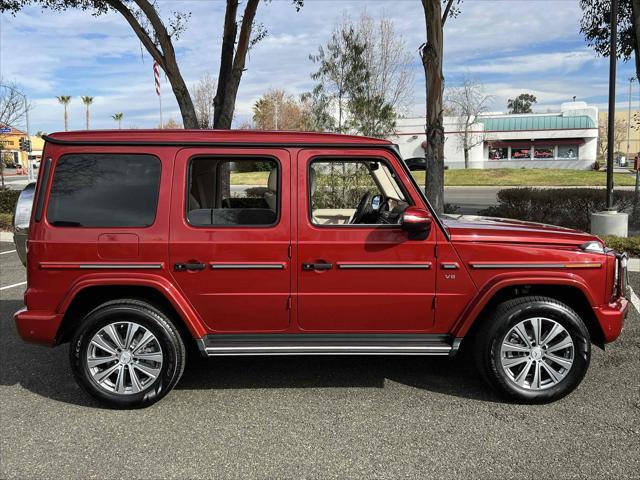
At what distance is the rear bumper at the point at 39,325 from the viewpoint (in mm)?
3867

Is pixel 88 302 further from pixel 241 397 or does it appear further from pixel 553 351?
pixel 553 351

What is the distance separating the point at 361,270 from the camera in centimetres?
384

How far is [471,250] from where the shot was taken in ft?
12.6

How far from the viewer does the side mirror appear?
145 inches

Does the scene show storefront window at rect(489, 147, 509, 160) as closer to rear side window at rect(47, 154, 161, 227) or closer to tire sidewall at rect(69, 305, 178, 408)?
rear side window at rect(47, 154, 161, 227)

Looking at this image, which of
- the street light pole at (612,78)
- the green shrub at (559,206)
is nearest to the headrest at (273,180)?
the street light pole at (612,78)

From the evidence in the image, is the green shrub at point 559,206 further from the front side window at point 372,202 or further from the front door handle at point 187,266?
the front door handle at point 187,266

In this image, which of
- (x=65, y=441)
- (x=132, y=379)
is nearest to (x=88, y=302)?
(x=132, y=379)

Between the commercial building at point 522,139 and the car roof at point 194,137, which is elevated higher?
the commercial building at point 522,139

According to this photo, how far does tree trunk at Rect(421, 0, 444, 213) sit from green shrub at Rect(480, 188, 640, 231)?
10.4ft

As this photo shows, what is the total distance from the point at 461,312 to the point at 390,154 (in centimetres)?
124

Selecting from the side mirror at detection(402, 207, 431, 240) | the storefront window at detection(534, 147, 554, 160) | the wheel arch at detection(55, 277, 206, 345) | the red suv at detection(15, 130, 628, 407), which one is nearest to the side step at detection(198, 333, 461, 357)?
the red suv at detection(15, 130, 628, 407)

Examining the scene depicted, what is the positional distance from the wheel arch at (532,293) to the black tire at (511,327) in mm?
103

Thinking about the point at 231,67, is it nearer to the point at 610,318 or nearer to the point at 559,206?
the point at 559,206
